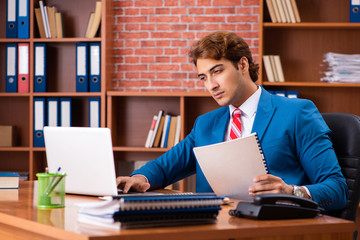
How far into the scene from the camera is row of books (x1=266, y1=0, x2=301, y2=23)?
3678 mm

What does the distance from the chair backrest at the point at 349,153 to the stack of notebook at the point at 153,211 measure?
696mm

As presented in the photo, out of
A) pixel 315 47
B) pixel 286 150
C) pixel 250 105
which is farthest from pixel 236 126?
pixel 315 47

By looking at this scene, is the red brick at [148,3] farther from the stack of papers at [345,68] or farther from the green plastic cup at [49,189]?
the green plastic cup at [49,189]

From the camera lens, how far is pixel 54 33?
13.2ft

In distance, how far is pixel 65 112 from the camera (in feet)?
13.1

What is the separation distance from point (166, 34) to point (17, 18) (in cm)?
114

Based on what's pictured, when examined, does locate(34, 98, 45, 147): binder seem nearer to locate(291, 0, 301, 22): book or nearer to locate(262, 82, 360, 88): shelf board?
locate(262, 82, 360, 88): shelf board

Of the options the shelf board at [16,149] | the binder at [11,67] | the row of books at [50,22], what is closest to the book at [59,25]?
the row of books at [50,22]

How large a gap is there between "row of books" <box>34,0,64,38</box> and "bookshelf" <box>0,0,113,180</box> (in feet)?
0.15

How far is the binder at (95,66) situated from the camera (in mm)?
3945

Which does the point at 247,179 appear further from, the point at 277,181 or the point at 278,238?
the point at 278,238

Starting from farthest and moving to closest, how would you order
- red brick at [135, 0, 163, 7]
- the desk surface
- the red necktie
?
red brick at [135, 0, 163, 7], the red necktie, the desk surface

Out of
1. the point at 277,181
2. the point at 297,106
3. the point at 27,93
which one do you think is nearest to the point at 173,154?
the point at 297,106

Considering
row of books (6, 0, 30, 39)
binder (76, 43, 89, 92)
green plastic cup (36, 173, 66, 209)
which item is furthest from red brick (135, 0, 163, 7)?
green plastic cup (36, 173, 66, 209)
